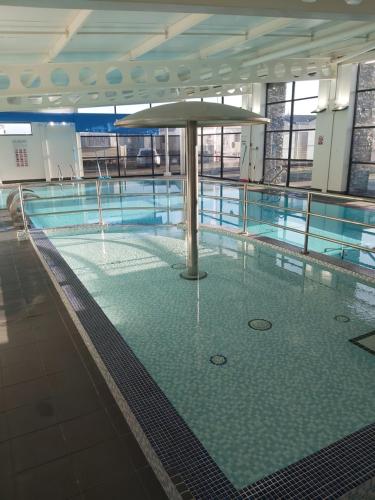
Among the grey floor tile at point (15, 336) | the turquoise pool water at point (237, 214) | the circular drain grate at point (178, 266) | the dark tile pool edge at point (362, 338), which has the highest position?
the grey floor tile at point (15, 336)

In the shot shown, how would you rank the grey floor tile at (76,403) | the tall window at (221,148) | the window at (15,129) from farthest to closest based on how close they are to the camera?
the tall window at (221,148)
the window at (15,129)
the grey floor tile at (76,403)

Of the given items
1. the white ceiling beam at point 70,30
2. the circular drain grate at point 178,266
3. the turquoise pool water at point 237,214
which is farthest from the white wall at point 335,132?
the circular drain grate at point 178,266

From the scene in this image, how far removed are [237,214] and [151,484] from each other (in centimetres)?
841

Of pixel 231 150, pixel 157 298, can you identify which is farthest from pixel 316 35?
pixel 231 150

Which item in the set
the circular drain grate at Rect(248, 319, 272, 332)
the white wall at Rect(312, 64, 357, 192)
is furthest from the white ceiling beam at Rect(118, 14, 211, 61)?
the white wall at Rect(312, 64, 357, 192)

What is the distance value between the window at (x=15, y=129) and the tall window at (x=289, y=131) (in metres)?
10.3

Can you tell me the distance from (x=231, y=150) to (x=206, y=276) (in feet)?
45.0

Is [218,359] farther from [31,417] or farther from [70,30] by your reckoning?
[70,30]

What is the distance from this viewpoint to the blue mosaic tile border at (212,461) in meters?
1.77

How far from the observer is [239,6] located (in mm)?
2611

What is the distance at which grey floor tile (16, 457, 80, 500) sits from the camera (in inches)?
65.9

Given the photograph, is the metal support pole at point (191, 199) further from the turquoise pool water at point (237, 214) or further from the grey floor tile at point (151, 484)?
the grey floor tile at point (151, 484)

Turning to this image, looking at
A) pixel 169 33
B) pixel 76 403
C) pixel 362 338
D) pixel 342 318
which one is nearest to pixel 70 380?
pixel 76 403

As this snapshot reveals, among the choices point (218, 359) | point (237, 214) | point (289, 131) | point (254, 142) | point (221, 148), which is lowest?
point (237, 214)
